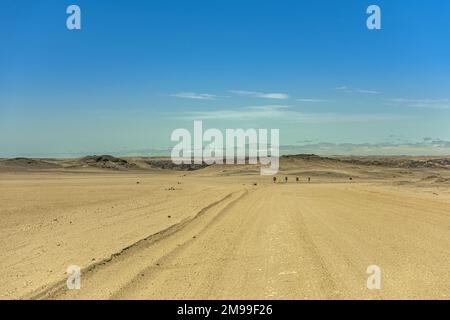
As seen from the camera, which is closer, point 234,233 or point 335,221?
point 234,233

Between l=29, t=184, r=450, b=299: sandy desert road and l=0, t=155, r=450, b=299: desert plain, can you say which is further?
l=0, t=155, r=450, b=299: desert plain

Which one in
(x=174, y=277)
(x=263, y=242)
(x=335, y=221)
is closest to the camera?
(x=174, y=277)

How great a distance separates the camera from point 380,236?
12.1 meters

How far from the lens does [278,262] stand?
8984mm

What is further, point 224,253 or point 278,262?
point 224,253

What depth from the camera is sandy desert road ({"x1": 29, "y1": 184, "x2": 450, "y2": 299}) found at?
7012 millimetres

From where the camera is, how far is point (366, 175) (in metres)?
68.6

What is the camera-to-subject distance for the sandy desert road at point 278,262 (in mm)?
7012

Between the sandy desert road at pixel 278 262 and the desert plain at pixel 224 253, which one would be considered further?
the desert plain at pixel 224 253

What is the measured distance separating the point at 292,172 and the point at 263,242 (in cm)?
5892
